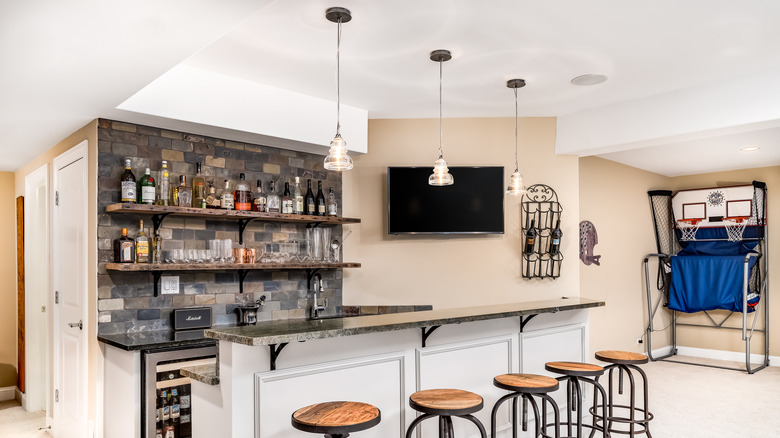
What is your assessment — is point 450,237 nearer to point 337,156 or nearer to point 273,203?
point 273,203

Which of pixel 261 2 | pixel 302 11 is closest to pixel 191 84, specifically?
pixel 302 11

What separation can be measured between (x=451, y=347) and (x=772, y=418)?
3213 mm

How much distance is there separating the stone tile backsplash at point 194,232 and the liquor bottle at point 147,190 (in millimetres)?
140

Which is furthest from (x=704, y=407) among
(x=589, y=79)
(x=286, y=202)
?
(x=286, y=202)

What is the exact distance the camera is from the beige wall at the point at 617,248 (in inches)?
253

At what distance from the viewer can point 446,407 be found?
2510 millimetres

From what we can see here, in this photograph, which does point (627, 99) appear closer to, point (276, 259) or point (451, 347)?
point (451, 347)

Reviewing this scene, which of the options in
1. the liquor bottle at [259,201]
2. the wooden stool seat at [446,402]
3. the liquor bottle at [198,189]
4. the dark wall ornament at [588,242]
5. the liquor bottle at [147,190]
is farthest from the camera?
the dark wall ornament at [588,242]

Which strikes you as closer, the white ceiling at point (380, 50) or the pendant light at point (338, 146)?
the white ceiling at point (380, 50)

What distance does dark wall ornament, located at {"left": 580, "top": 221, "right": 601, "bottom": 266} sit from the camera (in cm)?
640

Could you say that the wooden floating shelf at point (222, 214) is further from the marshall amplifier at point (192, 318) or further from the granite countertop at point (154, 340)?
the granite countertop at point (154, 340)

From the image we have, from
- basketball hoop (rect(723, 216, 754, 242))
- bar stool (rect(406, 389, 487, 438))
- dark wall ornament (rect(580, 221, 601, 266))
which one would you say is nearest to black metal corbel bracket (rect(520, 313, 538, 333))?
bar stool (rect(406, 389, 487, 438))

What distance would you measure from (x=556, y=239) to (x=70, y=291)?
3.85 metres

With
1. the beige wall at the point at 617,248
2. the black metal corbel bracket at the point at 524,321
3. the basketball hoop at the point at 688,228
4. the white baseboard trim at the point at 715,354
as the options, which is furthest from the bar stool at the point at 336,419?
the basketball hoop at the point at 688,228
